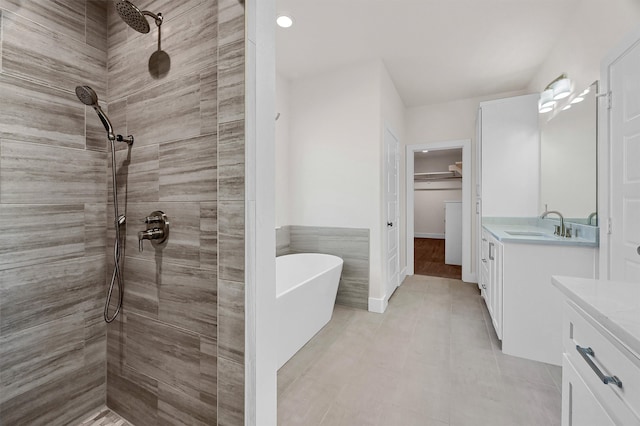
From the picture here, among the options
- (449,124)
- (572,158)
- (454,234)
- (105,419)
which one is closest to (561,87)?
(572,158)

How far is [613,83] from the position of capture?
5.71ft

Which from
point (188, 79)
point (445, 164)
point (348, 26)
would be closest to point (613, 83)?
point (348, 26)

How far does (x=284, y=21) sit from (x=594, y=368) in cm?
286

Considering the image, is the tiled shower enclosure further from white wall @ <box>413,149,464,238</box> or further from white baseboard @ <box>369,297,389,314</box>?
white wall @ <box>413,149,464,238</box>

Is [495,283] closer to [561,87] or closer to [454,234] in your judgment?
[561,87]

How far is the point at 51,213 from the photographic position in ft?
4.52

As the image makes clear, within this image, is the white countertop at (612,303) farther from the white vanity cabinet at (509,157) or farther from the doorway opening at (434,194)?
the doorway opening at (434,194)

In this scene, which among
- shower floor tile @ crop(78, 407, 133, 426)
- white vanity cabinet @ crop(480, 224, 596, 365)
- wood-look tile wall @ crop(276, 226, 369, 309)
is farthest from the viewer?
wood-look tile wall @ crop(276, 226, 369, 309)

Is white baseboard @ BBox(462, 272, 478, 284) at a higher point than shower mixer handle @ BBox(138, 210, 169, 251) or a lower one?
lower

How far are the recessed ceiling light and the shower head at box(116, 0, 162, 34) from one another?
137cm

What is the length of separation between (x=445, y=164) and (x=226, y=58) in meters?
7.95

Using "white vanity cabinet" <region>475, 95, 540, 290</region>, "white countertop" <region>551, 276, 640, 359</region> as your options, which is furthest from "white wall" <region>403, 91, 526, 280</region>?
"white countertop" <region>551, 276, 640, 359</region>

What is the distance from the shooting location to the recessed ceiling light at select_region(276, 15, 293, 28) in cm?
231

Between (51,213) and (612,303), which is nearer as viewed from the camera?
(612,303)
